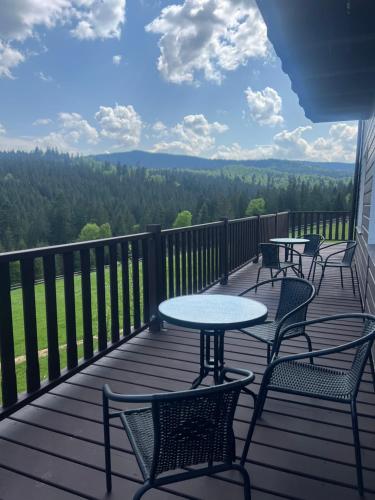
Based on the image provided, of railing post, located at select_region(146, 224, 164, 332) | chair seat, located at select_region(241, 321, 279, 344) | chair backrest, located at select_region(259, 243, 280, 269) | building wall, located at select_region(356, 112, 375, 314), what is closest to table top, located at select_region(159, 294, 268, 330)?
chair seat, located at select_region(241, 321, 279, 344)

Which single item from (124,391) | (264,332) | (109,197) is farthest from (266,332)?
(109,197)

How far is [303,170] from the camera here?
246 ft

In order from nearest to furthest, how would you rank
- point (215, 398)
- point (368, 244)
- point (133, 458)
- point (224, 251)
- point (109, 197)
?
point (215, 398)
point (133, 458)
point (368, 244)
point (224, 251)
point (109, 197)

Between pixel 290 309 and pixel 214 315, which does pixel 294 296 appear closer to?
pixel 290 309

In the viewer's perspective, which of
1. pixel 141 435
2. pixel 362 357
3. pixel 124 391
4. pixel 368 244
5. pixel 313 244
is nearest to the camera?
pixel 141 435

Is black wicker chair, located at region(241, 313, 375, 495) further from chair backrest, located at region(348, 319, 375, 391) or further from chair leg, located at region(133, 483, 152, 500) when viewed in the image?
chair leg, located at region(133, 483, 152, 500)

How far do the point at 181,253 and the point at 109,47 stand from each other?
6928cm

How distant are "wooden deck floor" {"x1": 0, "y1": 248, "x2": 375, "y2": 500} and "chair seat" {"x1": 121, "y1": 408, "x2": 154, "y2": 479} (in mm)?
378

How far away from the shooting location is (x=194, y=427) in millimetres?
1283

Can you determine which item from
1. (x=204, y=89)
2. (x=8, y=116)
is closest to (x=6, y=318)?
(x=204, y=89)

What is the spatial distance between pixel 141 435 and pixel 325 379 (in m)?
1.03

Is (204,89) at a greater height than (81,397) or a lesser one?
greater

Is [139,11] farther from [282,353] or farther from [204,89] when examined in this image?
[282,353]

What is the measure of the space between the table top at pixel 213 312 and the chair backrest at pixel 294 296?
1.57ft
